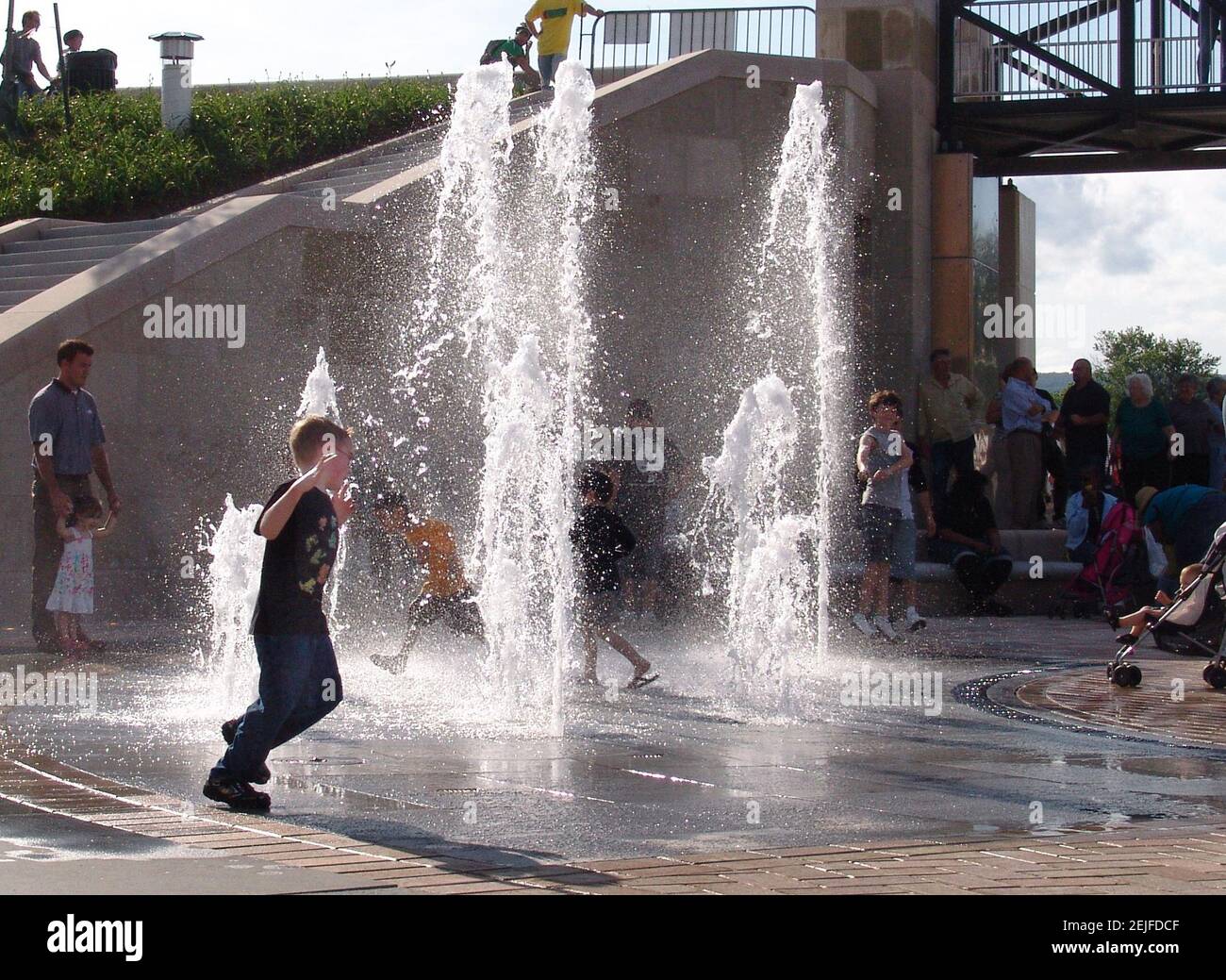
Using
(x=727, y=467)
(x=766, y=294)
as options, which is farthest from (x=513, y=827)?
(x=766, y=294)

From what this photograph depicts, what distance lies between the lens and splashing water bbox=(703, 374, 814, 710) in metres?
10.4

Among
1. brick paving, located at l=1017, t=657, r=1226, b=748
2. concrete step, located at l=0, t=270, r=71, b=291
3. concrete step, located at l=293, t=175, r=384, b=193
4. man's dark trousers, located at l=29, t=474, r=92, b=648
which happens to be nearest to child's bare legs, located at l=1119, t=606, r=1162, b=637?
brick paving, located at l=1017, t=657, r=1226, b=748

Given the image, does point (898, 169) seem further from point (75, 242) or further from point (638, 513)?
point (75, 242)

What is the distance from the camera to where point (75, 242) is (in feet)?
60.6

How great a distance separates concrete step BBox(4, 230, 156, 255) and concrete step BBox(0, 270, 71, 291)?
35.5 inches

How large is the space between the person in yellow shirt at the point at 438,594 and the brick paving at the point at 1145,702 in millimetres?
3381

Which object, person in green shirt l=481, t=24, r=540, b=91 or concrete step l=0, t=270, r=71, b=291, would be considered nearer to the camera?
concrete step l=0, t=270, r=71, b=291

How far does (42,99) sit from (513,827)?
21.7 meters

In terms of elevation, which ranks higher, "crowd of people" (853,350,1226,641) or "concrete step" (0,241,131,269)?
"concrete step" (0,241,131,269)

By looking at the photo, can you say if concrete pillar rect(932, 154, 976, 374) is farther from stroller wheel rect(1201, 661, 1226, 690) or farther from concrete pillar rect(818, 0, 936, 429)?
stroller wheel rect(1201, 661, 1226, 690)

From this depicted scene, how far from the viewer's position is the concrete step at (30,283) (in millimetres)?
17125

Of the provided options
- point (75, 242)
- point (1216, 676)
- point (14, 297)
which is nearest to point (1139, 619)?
point (1216, 676)

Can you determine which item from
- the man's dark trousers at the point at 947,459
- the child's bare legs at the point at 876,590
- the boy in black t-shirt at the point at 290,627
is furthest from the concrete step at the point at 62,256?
the boy in black t-shirt at the point at 290,627

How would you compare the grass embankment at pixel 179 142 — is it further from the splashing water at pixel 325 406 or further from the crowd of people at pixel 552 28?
the splashing water at pixel 325 406
